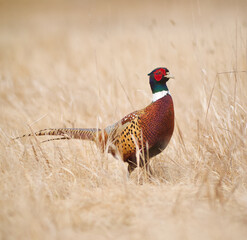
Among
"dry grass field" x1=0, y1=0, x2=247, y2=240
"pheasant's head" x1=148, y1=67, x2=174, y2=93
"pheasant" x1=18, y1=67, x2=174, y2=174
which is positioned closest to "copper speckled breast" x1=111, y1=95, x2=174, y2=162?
"pheasant" x1=18, y1=67, x2=174, y2=174

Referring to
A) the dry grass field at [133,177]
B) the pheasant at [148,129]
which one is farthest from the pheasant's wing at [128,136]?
the dry grass field at [133,177]

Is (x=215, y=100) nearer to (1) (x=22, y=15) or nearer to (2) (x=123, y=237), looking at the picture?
(2) (x=123, y=237)

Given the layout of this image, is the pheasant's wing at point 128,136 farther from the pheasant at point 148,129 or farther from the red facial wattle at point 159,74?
the red facial wattle at point 159,74

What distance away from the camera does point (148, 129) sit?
9.43 feet

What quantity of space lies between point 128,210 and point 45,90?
4.28 m

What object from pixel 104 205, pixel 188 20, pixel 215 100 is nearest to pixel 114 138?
pixel 104 205

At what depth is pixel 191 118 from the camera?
4.46m

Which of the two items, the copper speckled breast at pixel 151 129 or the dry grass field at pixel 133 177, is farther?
the copper speckled breast at pixel 151 129

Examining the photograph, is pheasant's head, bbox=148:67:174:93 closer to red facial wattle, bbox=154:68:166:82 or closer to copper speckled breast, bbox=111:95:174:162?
red facial wattle, bbox=154:68:166:82

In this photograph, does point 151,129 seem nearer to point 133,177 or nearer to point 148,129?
point 148,129

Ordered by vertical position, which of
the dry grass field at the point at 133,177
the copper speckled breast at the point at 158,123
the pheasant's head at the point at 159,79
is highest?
the pheasant's head at the point at 159,79

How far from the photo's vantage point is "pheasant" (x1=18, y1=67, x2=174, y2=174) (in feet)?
9.41

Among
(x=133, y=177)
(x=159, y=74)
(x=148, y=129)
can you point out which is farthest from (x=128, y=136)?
(x=159, y=74)

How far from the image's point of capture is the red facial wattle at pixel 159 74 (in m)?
2.96
